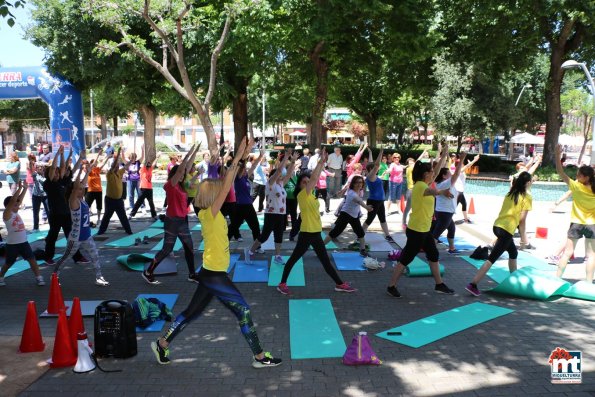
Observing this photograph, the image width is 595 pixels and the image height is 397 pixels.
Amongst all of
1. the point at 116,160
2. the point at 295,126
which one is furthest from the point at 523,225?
the point at 295,126

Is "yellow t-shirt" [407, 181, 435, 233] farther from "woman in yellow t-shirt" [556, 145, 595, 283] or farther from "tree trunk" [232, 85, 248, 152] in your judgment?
"tree trunk" [232, 85, 248, 152]

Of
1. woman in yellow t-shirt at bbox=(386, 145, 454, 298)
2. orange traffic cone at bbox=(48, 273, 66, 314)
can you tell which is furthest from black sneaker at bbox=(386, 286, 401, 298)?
orange traffic cone at bbox=(48, 273, 66, 314)

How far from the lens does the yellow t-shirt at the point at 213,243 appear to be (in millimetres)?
4570

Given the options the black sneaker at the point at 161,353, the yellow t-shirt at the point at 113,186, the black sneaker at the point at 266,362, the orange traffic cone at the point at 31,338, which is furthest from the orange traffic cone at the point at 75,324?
the yellow t-shirt at the point at 113,186

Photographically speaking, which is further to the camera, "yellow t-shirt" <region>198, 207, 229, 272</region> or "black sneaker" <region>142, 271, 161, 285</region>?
"black sneaker" <region>142, 271, 161, 285</region>

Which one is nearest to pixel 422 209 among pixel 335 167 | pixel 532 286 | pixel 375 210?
pixel 532 286

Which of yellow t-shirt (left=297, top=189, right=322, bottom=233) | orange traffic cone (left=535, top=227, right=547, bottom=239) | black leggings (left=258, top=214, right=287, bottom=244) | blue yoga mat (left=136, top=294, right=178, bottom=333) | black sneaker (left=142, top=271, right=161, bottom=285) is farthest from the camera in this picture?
orange traffic cone (left=535, top=227, right=547, bottom=239)

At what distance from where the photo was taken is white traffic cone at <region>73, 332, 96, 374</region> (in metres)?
4.67

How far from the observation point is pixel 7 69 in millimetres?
21047

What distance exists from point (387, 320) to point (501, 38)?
20.2 m

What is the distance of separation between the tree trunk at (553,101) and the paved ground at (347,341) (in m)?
18.3

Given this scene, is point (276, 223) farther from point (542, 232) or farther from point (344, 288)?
point (542, 232)

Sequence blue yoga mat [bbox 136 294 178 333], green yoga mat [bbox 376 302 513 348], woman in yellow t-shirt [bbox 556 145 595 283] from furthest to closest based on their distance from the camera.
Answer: woman in yellow t-shirt [bbox 556 145 595 283]
blue yoga mat [bbox 136 294 178 333]
green yoga mat [bbox 376 302 513 348]

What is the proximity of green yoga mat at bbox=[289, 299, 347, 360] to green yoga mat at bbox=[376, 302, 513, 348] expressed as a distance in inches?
22.6
